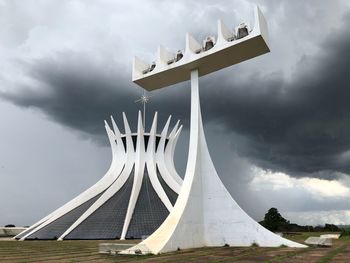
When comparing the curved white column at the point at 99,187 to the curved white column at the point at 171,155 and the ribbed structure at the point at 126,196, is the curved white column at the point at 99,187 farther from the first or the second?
the curved white column at the point at 171,155

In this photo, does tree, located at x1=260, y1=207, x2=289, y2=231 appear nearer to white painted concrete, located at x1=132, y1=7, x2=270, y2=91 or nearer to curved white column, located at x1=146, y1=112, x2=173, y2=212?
curved white column, located at x1=146, y1=112, x2=173, y2=212

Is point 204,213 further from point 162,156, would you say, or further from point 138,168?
point 162,156

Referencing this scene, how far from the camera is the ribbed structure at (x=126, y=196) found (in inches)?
1047

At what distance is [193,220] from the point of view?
54.7ft

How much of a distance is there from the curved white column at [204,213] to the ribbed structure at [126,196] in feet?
31.6

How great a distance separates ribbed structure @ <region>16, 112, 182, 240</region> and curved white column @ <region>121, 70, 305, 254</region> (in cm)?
964

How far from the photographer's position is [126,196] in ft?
98.5

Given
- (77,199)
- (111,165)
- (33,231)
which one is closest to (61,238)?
(33,231)

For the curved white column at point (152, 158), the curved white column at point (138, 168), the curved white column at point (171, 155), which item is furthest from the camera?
the curved white column at point (171, 155)

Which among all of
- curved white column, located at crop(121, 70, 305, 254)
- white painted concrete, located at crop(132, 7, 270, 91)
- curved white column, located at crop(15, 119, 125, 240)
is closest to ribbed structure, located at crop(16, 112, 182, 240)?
curved white column, located at crop(15, 119, 125, 240)

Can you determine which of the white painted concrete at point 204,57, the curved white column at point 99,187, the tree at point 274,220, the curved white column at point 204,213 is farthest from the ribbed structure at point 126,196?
the white painted concrete at point 204,57

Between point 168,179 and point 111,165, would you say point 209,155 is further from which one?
point 111,165

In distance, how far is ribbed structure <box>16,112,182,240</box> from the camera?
26.6 metres

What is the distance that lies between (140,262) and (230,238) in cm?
664
